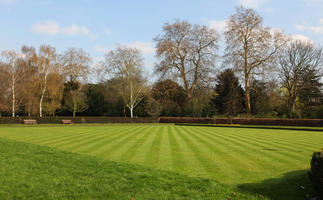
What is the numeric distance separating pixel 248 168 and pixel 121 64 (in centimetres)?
4528

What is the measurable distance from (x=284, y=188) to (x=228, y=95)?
4814 cm

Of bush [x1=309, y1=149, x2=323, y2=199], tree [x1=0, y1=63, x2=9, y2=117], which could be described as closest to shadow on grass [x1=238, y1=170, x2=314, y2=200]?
bush [x1=309, y1=149, x2=323, y2=199]

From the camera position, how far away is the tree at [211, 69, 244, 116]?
50.2 metres

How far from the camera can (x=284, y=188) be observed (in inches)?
224

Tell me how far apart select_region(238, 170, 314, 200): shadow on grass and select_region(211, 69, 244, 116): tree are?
145ft

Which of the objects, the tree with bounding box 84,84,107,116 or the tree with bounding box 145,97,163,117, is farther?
the tree with bounding box 84,84,107,116

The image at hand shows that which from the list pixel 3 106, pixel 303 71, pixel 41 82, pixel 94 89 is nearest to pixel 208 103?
pixel 303 71

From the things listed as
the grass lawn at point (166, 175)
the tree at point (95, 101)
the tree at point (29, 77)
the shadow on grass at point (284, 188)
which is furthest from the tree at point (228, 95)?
the shadow on grass at point (284, 188)

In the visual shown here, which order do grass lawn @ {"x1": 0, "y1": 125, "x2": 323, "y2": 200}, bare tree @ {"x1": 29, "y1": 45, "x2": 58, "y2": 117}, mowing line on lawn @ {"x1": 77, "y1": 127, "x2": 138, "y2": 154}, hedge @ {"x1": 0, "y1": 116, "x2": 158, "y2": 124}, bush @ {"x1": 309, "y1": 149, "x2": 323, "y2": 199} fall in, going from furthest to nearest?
bare tree @ {"x1": 29, "y1": 45, "x2": 58, "y2": 117}
hedge @ {"x1": 0, "y1": 116, "x2": 158, "y2": 124}
mowing line on lawn @ {"x1": 77, "y1": 127, "x2": 138, "y2": 154}
grass lawn @ {"x1": 0, "y1": 125, "x2": 323, "y2": 200}
bush @ {"x1": 309, "y1": 149, "x2": 323, "y2": 199}

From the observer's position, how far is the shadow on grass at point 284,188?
17.3ft

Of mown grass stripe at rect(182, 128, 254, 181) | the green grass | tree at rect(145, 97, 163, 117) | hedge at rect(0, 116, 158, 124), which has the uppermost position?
tree at rect(145, 97, 163, 117)

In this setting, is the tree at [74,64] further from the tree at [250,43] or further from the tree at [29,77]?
the tree at [250,43]

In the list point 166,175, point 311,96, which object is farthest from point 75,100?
point 166,175

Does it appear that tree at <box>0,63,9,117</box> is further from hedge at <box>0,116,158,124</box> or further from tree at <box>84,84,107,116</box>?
tree at <box>84,84,107,116</box>
